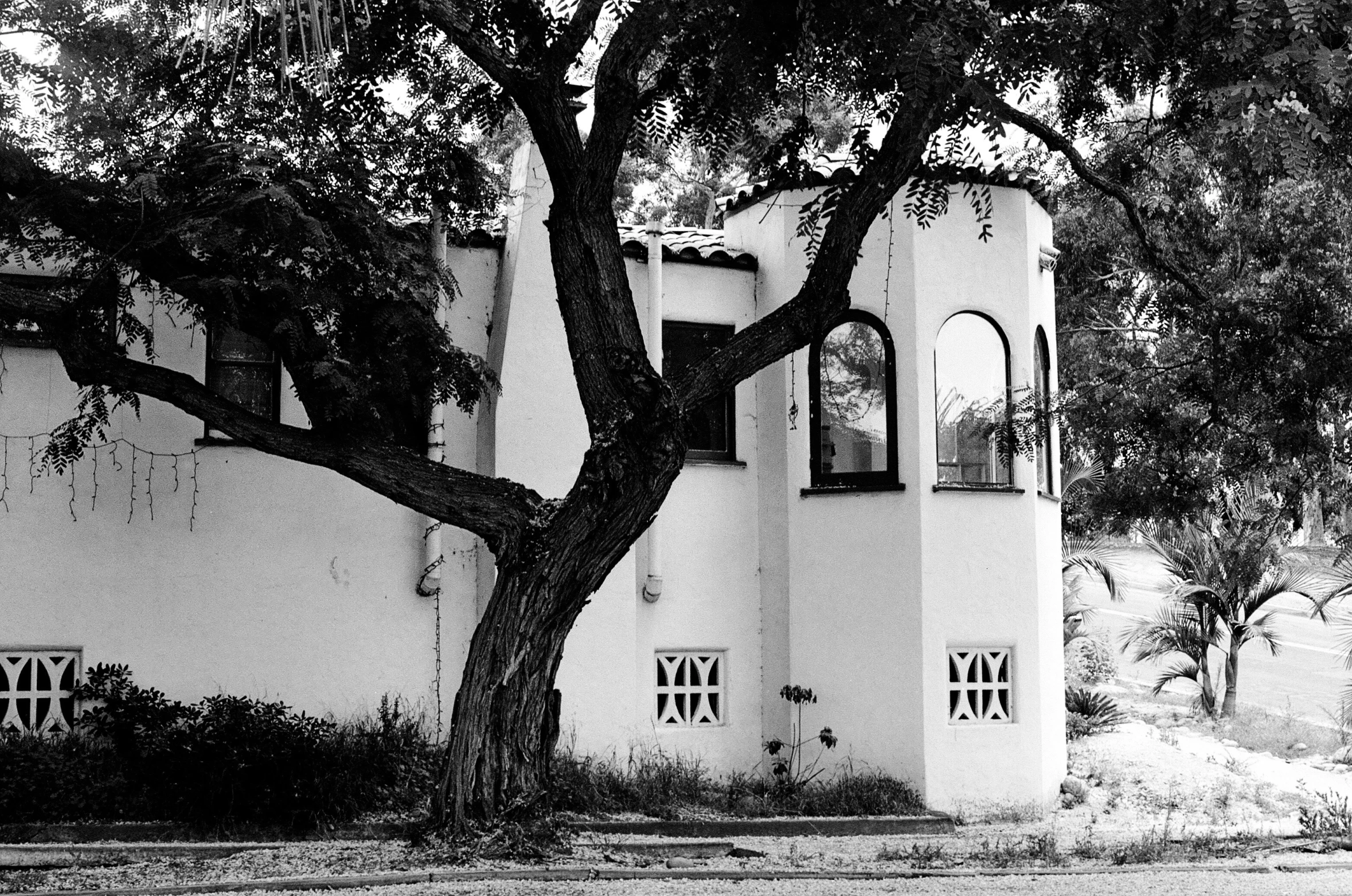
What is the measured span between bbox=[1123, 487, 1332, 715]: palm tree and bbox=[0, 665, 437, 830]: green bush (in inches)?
542

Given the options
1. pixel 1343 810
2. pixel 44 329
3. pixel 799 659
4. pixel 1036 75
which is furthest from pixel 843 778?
pixel 44 329

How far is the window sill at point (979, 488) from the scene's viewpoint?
11594mm

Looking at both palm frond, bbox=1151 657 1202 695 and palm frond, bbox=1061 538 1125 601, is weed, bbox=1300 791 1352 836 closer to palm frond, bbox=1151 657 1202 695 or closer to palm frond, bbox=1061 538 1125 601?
palm frond, bbox=1061 538 1125 601

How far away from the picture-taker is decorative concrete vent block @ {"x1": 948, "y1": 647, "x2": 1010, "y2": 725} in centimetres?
1151

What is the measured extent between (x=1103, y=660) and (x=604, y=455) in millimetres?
15686

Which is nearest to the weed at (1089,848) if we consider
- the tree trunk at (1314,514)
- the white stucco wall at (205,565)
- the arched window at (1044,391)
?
the arched window at (1044,391)

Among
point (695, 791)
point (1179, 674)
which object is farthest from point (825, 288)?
point (1179, 674)

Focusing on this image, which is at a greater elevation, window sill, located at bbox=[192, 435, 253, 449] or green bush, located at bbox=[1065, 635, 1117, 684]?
window sill, located at bbox=[192, 435, 253, 449]

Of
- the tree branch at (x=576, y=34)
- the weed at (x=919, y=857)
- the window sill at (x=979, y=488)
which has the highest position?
the tree branch at (x=576, y=34)

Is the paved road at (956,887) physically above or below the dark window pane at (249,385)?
below

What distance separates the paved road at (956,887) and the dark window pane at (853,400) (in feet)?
16.5

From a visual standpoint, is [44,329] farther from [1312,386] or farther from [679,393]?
[1312,386]

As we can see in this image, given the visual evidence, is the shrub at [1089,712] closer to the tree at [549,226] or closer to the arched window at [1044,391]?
the arched window at [1044,391]

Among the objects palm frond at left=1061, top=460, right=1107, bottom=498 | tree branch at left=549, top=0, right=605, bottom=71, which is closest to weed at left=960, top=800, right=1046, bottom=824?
palm frond at left=1061, top=460, right=1107, bottom=498
